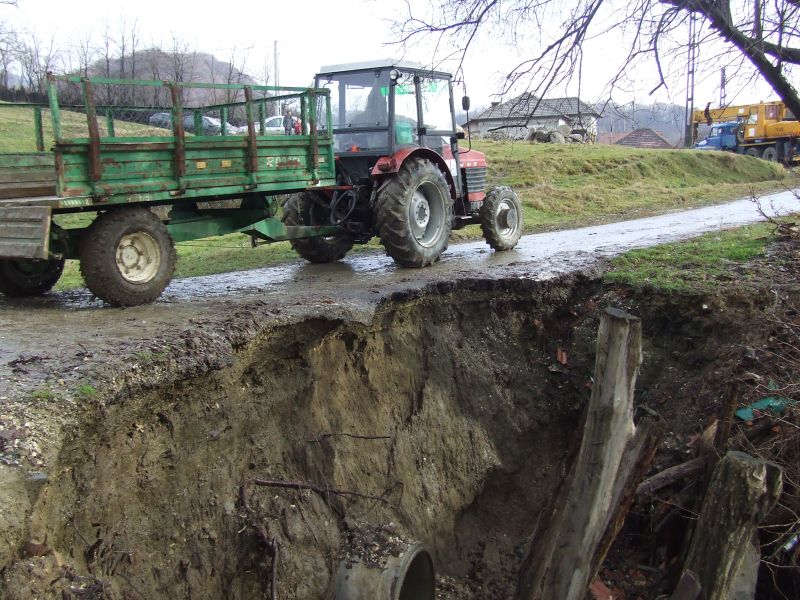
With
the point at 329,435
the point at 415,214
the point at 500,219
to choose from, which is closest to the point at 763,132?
the point at 500,219

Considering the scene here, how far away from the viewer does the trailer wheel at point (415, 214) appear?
822cm

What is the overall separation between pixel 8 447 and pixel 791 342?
5906 millimetres

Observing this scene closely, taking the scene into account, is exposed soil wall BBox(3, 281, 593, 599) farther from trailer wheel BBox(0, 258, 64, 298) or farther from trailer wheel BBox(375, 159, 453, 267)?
trailer wheel BBox(0, 258, 64, 298)

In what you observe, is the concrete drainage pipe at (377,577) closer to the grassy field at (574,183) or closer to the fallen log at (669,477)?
the fallen log at (669,477)

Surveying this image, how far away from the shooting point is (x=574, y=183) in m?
20.4

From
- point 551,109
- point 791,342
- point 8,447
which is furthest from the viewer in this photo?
point 551,109

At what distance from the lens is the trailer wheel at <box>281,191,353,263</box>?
9125 mm

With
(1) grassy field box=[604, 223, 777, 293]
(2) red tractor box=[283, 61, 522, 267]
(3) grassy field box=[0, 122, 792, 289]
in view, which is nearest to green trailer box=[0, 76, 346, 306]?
(2) red tractor box=[283, 61, 522, 267]

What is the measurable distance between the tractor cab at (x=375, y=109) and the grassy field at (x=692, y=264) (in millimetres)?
3065

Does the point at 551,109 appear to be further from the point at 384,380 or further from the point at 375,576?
the point at 375,576

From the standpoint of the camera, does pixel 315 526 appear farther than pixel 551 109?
No

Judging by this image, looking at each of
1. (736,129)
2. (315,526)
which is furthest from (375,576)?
(736,129)

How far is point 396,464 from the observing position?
639cm

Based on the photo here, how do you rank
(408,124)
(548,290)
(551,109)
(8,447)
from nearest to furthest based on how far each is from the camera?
(8,447)
(551,109)
(548,290)
(408,124)
